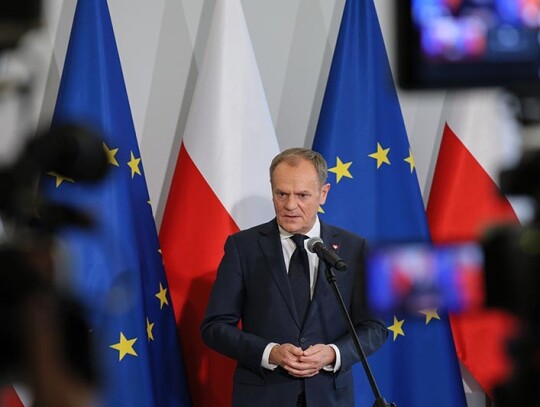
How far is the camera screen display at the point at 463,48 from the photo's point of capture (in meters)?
1.17

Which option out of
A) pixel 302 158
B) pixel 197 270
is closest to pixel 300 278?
pixel 302 158

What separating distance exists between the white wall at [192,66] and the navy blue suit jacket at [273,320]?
109cm

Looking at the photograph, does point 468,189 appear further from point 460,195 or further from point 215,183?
point 215,183

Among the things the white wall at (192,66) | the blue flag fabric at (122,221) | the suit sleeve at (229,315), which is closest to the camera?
the suit sleeve at (229,315)

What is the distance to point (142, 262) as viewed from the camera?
3994 mm

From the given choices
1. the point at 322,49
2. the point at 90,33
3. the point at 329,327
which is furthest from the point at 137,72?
the point at 329,327

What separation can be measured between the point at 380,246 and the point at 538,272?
0.63 feet

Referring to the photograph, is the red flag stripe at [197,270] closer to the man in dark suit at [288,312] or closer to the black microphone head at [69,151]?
the man in dark suit at [288,312]

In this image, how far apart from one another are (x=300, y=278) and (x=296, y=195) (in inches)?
11.6

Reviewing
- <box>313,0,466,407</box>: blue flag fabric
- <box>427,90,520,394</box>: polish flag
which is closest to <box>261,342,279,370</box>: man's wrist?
<box>313,0,466,407</box>: blue flag fabric

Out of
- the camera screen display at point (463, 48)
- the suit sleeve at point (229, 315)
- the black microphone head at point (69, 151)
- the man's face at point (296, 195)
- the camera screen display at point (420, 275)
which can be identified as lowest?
the suit sleeve at point (229, 315)

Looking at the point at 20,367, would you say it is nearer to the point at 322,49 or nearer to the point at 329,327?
the point at 329,327

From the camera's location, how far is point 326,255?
2791mm

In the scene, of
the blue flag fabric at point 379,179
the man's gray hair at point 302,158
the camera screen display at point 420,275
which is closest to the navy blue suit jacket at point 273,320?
the man's gray hair at point 302,158
